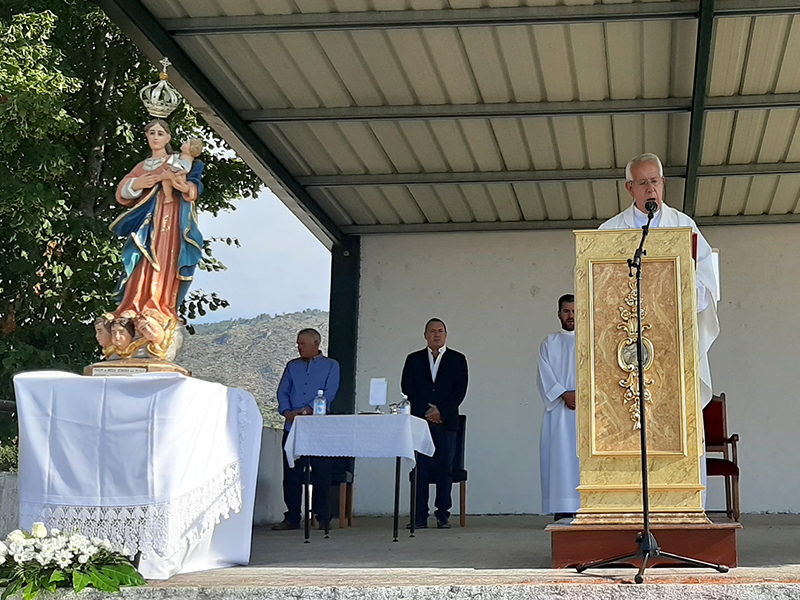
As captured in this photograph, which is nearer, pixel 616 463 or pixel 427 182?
pixel 616 463

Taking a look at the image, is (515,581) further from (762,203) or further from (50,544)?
(762,203)

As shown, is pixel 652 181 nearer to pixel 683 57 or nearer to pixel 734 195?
pixel 683 57

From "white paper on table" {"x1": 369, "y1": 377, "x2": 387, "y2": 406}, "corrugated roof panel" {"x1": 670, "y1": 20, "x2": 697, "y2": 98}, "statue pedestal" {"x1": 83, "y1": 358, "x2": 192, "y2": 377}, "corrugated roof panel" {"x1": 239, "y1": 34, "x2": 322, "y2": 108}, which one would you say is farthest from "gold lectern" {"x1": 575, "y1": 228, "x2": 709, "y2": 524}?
"corrugated roof panel" {"x1": 239, "y1": 34, "x2": 322, "y2": 108}

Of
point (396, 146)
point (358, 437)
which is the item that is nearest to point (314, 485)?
point (358, 437)

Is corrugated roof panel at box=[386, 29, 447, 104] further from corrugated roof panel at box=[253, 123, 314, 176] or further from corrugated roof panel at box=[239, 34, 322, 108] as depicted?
corrugated roof panel at box=[253, 123, 314, 176]

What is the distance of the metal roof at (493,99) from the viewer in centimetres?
723

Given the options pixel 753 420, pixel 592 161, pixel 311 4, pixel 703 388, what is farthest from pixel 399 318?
pixel 703 388

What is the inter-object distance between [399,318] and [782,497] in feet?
13.5

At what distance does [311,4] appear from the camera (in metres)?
7.15

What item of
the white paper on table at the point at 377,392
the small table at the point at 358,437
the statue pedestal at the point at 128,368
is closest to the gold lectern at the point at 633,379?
the statue pedestal at the point at 128,368

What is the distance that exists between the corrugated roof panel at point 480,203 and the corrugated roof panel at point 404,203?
0.54 m

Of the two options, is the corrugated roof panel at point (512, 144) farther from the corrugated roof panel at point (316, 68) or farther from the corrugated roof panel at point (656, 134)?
the corrugated roof panel at point (316, 68)

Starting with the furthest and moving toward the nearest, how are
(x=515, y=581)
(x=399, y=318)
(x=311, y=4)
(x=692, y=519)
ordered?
(x=399, y=318) < (x=311, y=4) < (x=692, y=519) < (x=515, y=581)

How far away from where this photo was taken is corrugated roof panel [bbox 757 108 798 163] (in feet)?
28.0
